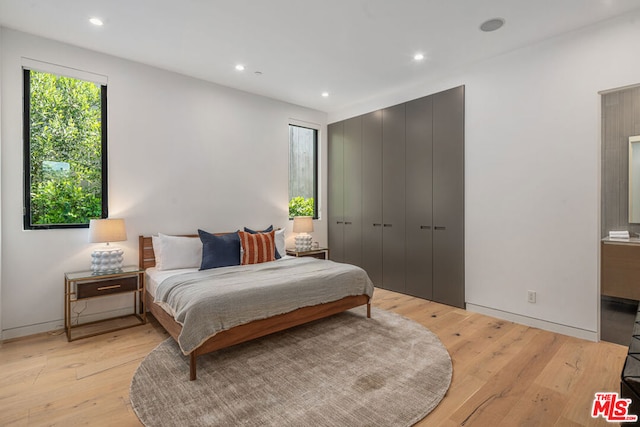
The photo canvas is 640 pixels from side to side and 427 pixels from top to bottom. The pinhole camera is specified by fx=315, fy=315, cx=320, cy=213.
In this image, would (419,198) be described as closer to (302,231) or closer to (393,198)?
(393,198)

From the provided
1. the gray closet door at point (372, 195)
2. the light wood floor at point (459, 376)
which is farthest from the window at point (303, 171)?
the light wood floor at point (459, 376)

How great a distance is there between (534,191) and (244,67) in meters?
3.46

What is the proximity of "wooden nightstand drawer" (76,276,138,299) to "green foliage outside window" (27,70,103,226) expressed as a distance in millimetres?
750

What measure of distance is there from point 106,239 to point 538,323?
4409mm

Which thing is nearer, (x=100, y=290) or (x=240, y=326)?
(x=240, y=326)

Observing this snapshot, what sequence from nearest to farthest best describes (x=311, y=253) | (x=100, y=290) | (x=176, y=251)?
(x=100, y=290)
(x=176, y=251)
(x=311, y=253)

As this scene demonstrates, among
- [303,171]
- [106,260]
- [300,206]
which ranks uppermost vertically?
[303,171]

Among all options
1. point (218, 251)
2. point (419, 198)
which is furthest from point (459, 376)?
point (218, 251)

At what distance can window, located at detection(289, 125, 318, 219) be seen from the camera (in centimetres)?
518

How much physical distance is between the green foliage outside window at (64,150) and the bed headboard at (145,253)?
51 centimetres

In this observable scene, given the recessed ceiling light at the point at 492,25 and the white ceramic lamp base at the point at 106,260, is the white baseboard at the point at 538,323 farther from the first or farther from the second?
the white ceramic lamp base at the point at 106,260

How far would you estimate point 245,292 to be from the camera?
2566 millimetres

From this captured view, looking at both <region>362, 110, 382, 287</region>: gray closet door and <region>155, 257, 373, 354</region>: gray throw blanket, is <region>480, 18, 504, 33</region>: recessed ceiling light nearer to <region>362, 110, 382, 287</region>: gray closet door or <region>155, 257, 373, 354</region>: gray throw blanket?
<region>362, 110, 382, 287</region>: gray closet door

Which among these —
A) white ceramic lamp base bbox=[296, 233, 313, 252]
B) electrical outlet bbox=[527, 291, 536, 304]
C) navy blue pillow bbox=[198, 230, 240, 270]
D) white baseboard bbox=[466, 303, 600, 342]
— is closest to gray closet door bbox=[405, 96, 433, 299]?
white baseboard bbox=[466, 303, 600, 342]
